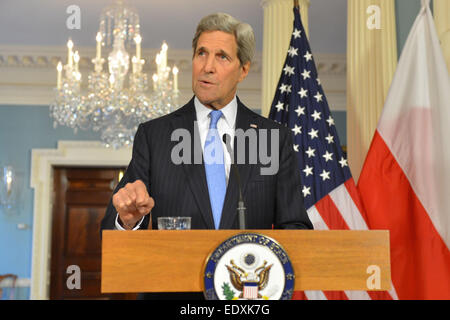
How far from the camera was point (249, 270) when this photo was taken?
1.02 m

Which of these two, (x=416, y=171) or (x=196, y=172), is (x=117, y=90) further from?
(x=196, y=172)

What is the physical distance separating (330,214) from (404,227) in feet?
1.33

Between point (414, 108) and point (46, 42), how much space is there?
5732mm

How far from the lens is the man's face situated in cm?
139

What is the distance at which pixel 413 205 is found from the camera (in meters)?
2.55

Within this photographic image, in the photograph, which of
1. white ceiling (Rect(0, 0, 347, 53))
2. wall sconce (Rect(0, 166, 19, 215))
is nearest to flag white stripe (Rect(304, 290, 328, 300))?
white ceiling (Rect(0, 0, 347, 53))

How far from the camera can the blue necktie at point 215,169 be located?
1357 millimetres

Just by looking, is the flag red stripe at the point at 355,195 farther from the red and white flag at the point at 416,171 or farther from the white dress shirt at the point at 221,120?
the white dress shirt at the point at 221,120

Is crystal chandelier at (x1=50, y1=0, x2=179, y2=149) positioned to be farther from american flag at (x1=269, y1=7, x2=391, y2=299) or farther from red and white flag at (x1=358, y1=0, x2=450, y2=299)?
red and white flag at (x1=358, y1=0, x2=450, y2=299)

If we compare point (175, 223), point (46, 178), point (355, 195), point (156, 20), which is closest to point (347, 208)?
point (355, 195)

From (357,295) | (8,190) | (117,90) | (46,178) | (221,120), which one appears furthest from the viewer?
(46,178)

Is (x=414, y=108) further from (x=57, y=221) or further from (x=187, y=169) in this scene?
(x=57, y=221)
